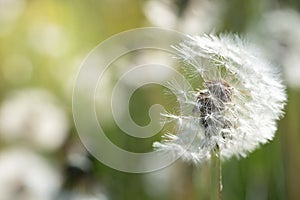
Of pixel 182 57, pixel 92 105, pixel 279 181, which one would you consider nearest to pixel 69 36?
pixel 92 105

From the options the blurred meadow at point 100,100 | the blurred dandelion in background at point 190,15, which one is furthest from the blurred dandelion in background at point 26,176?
the blurred dandelion in background at point 190,15

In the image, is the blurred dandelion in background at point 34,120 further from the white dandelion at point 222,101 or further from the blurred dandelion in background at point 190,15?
the white dandelion at point 222,101

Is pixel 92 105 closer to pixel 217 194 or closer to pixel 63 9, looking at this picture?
pixel 63 9

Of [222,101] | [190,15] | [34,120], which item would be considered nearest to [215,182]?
[222,101]

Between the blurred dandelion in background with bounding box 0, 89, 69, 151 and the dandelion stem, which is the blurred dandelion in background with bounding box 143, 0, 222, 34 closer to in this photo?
the blurred dandelion in background with bounding box 0, 89, 69, 151

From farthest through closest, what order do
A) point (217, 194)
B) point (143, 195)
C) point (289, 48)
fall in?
point (143, 195) < point (289, 48) < point (217, 194)
